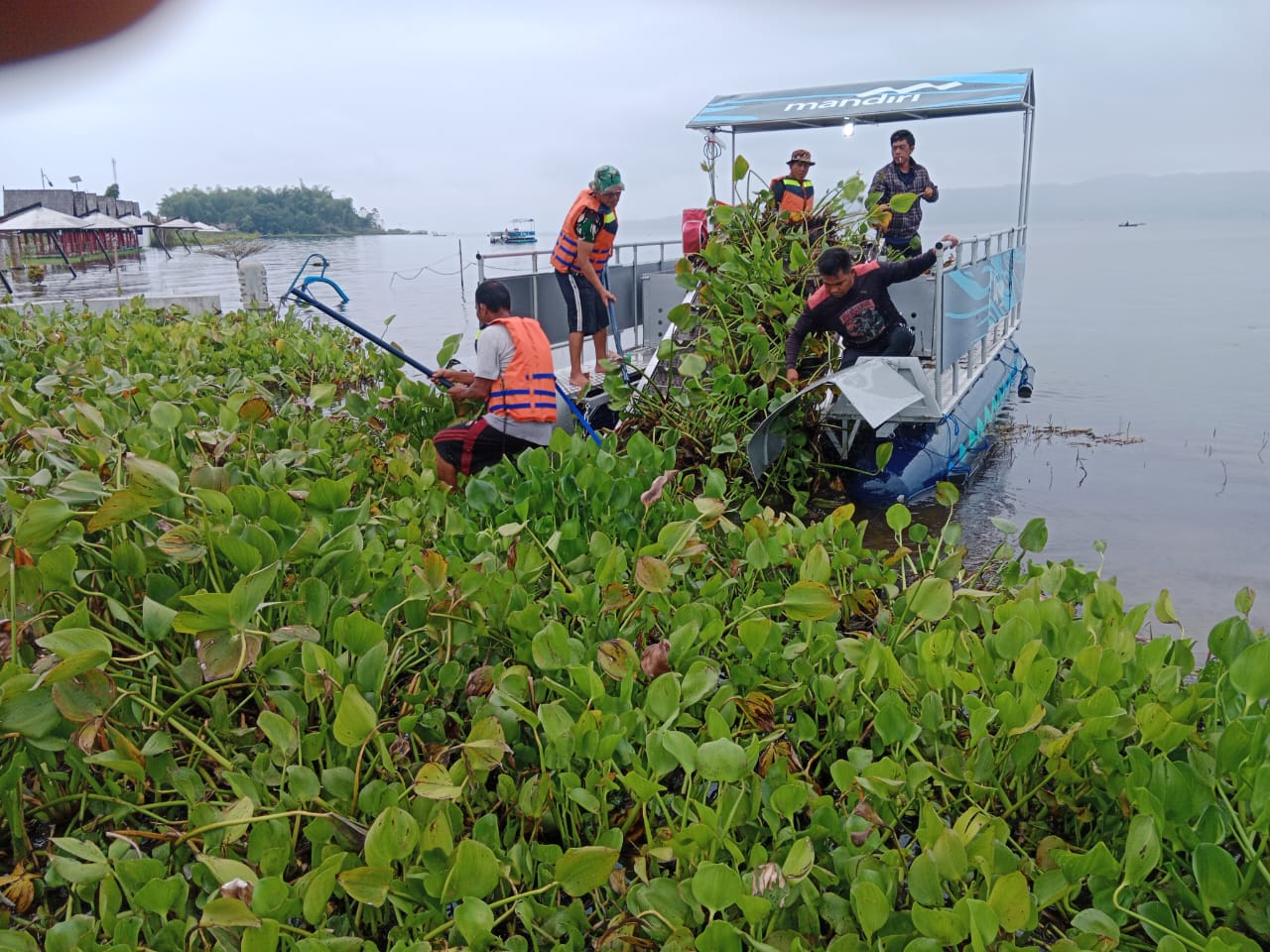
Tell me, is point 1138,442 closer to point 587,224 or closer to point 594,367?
point 594,367

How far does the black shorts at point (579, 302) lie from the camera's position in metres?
8.42

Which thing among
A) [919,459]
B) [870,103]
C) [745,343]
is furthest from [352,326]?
[870,103]

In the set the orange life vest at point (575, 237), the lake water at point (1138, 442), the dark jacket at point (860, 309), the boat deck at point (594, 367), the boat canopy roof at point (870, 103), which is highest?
the boat canopy roof at point (870, 103)

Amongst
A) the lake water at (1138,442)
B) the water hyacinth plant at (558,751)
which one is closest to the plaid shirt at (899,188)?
the lake water at (1138,442)

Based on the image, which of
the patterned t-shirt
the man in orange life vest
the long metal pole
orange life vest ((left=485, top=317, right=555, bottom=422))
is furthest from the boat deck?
the long metal pole

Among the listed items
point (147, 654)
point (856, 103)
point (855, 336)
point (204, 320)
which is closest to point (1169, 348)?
point (856, 103)

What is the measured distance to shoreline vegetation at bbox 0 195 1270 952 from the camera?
1.56 meters

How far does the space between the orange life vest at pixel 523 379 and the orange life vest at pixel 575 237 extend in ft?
8.36

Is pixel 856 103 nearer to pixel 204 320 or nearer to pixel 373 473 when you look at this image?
pixel 204 320

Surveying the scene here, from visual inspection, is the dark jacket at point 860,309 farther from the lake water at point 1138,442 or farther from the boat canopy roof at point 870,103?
the boat canopy roof at point 870,103

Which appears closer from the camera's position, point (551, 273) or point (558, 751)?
point (558, 751)

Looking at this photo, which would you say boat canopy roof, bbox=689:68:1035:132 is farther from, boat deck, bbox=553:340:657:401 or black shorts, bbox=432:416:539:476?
black shorts, bbox=432:416:539:476

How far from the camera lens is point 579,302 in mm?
8516

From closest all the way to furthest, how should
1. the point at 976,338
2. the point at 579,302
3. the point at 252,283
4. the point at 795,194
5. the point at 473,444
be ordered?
the point at 473,444
the point at 579,302
the point at 795,194
the point at 976,338
the point at 252,283
